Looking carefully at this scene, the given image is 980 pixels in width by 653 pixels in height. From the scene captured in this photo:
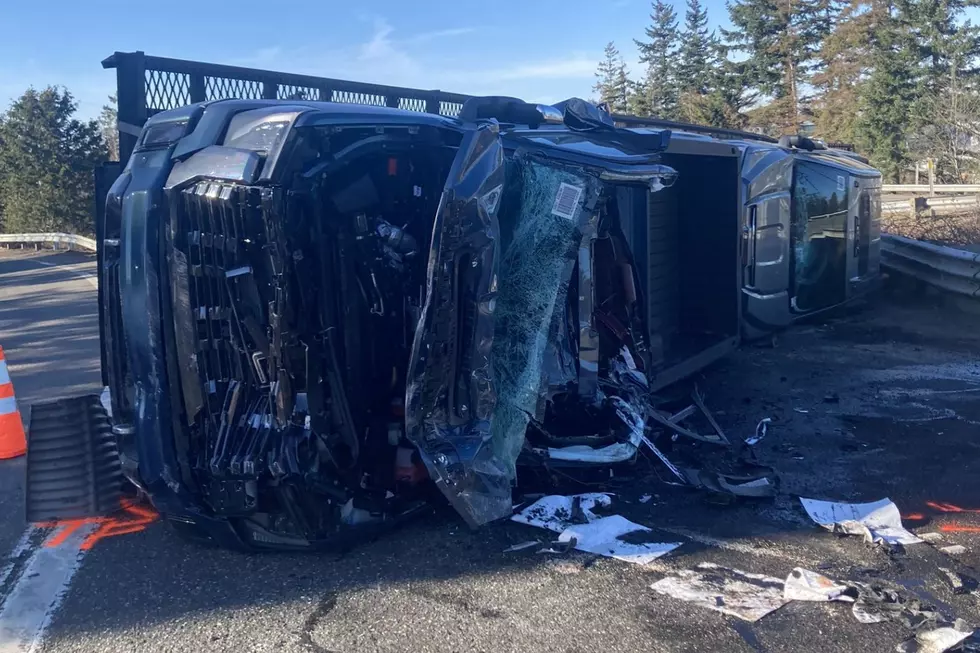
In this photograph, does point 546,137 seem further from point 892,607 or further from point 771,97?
point 771,97

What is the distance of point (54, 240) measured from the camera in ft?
87.7

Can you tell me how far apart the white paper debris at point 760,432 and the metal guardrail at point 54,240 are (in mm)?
22107

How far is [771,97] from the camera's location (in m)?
41.2

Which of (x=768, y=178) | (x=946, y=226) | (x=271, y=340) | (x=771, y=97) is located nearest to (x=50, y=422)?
(x=271, y=340)

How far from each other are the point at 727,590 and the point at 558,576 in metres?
0.70

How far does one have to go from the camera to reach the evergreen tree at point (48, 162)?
30266 millimetres

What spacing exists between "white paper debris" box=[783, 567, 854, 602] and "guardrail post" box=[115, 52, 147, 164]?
3.92 m

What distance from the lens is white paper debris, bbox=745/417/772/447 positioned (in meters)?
5.67

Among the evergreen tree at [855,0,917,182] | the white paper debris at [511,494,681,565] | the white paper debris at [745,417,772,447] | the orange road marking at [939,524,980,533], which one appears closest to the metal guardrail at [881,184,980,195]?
the evergreen tree at [855,0,917,182]

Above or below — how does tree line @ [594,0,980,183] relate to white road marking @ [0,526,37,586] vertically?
above

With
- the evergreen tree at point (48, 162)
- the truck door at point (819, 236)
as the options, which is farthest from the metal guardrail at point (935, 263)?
the evergreen tree at point (48, 162)

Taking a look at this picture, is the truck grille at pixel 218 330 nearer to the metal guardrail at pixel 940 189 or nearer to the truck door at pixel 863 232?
the truck door at pixel 863 232

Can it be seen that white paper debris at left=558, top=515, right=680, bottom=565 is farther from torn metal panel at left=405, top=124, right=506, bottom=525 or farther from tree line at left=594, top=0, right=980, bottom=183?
tree line at left=594, top=0, right=980, bottom=183

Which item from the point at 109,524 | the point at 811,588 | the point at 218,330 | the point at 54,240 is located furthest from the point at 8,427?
the point at 54,240
